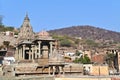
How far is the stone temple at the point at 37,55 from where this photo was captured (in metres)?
38.3

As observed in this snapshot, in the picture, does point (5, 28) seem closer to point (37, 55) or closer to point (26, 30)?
point (26, 30)

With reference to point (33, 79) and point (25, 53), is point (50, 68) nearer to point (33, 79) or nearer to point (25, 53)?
point (33, 79)

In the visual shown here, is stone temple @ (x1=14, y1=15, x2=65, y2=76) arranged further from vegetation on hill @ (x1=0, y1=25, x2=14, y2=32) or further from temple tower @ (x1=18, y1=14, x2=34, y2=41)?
vegetation on hill @ (x1=0, y1=25, x2=14, y2=32)

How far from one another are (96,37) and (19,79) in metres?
157

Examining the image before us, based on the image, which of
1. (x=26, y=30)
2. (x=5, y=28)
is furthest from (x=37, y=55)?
(x=5, y=28)

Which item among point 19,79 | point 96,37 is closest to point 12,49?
point 19,79

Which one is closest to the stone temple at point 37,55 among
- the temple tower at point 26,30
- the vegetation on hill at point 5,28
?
the temple tower at point 26,30

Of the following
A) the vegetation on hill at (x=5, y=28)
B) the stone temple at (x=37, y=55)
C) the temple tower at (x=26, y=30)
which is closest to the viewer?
the stone temple at (x=37, y=55)

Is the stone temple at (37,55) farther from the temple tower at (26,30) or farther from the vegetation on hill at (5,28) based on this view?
the vegetation on hill at (5,28)

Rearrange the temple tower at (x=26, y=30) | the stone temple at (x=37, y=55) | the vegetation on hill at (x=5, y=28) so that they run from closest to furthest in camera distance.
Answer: the stone temple at (x=37, y=55)
the temple tower at (x=26, y=30)
the vegetation on hill at (x=5, y=28)

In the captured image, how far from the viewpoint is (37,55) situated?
47219 millimetres

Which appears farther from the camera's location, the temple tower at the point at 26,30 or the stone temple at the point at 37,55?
the temple tower at the point at 26,30

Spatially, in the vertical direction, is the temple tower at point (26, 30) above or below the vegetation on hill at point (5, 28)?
below

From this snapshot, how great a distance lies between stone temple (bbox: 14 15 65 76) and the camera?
126 ft
